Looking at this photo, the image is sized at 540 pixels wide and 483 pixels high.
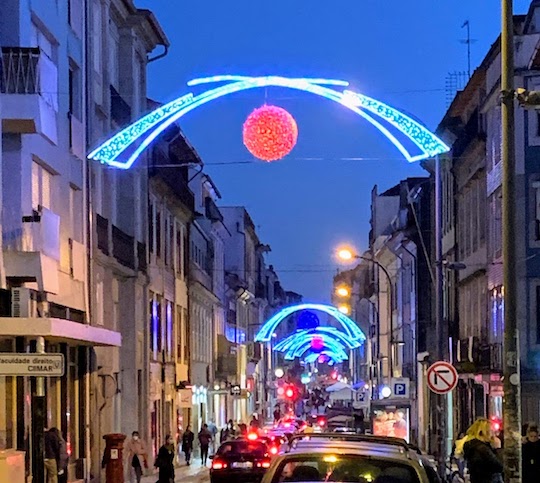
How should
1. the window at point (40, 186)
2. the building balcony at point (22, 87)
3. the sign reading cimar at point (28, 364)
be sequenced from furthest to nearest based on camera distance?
1. the window at point (40, 186)
2. the building balcony at point (22, 87)
3. the sign reading cimar at point (28, 364)

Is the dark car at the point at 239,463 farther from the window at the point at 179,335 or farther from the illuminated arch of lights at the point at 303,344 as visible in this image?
the illuminated arch of lights at the point at 303,344

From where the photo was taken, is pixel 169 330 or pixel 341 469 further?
pixel 169 330

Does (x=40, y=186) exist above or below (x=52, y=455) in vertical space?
above

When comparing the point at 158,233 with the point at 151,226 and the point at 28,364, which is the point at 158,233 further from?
the point at 28,364

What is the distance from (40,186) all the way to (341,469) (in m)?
16.4

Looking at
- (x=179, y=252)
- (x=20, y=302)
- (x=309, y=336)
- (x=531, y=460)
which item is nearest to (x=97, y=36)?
(x=20, y=302)

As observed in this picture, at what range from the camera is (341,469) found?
38.3ft

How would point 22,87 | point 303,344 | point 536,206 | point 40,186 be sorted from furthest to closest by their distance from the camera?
point 303,344, point 536,206, point 40,186, point 22,87

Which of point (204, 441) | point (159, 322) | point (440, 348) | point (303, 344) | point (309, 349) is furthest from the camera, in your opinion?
point (309, 349)

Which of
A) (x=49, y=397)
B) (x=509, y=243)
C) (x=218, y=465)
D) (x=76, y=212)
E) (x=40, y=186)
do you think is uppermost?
(x=40, y=186)

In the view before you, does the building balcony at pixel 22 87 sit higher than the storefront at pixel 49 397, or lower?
higher

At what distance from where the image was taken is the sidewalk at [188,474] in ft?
125

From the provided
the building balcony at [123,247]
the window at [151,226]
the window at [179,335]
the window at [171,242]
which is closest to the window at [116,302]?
the building balcony at [123,247]

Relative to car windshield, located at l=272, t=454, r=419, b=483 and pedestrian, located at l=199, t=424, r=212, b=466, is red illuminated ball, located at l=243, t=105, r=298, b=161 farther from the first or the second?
pedestrian, located at l=199, t=424, r=212, b=466
